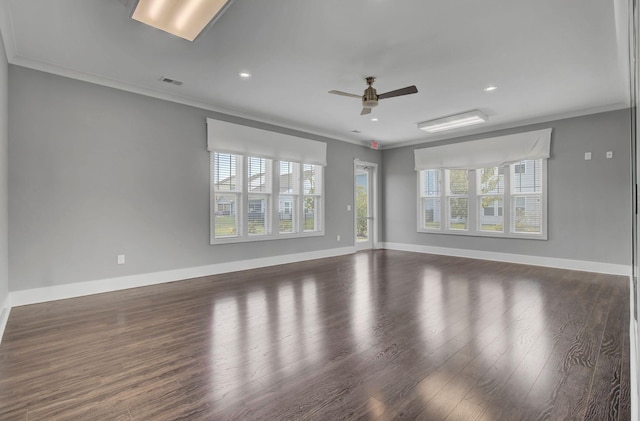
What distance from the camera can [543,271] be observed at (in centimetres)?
541

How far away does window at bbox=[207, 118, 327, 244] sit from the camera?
17.6 ft

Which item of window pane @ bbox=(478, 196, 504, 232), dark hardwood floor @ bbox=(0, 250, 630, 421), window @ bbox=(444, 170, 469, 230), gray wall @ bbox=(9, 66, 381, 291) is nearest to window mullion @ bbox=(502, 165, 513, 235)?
window pane @ bbox=(478, 196, 504, 232)

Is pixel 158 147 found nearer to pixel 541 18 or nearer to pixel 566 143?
pixel 541 18

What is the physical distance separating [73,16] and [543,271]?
715 cm

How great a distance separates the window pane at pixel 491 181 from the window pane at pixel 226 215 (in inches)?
204

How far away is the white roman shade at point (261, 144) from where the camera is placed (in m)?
5.25

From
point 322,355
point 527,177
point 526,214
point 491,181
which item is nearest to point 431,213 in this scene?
point 491,181

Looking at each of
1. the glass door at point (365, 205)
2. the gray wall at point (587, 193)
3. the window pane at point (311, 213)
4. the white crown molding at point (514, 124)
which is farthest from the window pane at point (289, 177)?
the gray wall at point (587, 193)

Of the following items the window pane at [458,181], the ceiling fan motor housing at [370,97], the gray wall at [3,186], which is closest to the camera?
the gray wall at [3,186]

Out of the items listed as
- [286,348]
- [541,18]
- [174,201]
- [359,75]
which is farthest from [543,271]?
[174,201]

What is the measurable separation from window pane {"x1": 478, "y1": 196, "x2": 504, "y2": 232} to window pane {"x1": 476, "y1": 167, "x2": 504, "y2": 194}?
0.15m

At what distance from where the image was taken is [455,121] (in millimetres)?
5762

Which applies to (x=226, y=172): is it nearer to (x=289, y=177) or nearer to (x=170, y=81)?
(x=289, y=177)

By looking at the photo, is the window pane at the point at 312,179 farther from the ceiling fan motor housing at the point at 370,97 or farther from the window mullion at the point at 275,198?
the ceiling fan motor housing at the point at 370,97
